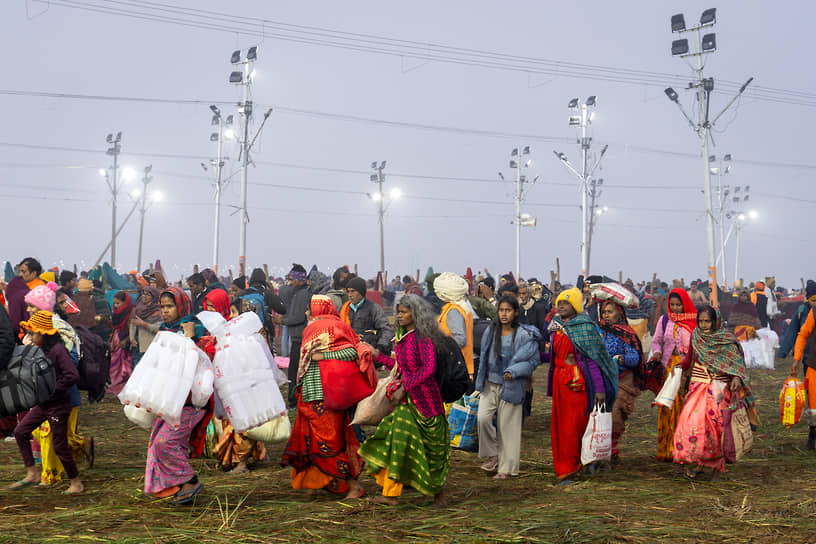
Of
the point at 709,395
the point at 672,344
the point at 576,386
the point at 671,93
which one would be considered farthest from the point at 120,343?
the point at 671,93

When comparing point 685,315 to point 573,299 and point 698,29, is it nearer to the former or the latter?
point 573,299

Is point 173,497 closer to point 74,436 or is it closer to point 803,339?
point 74,436

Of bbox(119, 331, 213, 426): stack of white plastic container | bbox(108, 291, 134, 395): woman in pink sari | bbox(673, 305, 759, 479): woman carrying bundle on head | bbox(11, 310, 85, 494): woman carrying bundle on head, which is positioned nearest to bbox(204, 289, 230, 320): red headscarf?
bbox(119, 331, 213, 426): stack of white plastic container

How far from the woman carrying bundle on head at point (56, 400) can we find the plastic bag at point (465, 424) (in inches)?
156

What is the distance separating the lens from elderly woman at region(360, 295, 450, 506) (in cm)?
670

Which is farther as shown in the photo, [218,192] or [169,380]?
[218,192]

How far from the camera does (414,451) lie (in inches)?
266

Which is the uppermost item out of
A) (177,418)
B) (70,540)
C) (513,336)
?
(513,336)

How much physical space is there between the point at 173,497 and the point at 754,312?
53.7ft

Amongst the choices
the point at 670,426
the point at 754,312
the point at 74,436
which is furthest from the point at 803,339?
the point at 754,312

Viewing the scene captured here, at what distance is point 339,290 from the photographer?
11.4 m

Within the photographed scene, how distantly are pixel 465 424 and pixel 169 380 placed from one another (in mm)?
4049

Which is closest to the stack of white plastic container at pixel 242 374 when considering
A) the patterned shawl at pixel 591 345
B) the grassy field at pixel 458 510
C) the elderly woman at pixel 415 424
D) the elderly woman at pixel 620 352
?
the grassy field at pixel 458 510

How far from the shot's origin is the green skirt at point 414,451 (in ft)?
21.9
